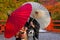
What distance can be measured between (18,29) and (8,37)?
11 cm

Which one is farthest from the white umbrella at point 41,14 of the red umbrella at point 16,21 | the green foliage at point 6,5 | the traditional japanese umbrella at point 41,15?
the green foliage at point 6,5

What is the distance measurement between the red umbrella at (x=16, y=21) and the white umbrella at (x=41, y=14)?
0.13 meters

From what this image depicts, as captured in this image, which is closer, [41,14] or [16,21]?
[16,21]

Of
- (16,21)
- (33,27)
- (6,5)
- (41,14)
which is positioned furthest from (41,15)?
(6,5)

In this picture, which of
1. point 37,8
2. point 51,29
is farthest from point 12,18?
point 51,29

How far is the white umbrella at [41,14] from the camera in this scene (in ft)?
5.74

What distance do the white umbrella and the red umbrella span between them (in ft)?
0.44

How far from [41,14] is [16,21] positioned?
27 centimetres

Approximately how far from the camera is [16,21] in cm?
160

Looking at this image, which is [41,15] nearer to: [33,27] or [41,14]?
[41,14]

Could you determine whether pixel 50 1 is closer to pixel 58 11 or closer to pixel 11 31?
pixel 58 11

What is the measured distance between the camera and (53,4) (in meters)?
6.45

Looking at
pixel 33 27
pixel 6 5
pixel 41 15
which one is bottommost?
pixel 33 27

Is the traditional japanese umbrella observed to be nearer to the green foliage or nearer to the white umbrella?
the white umbrella
